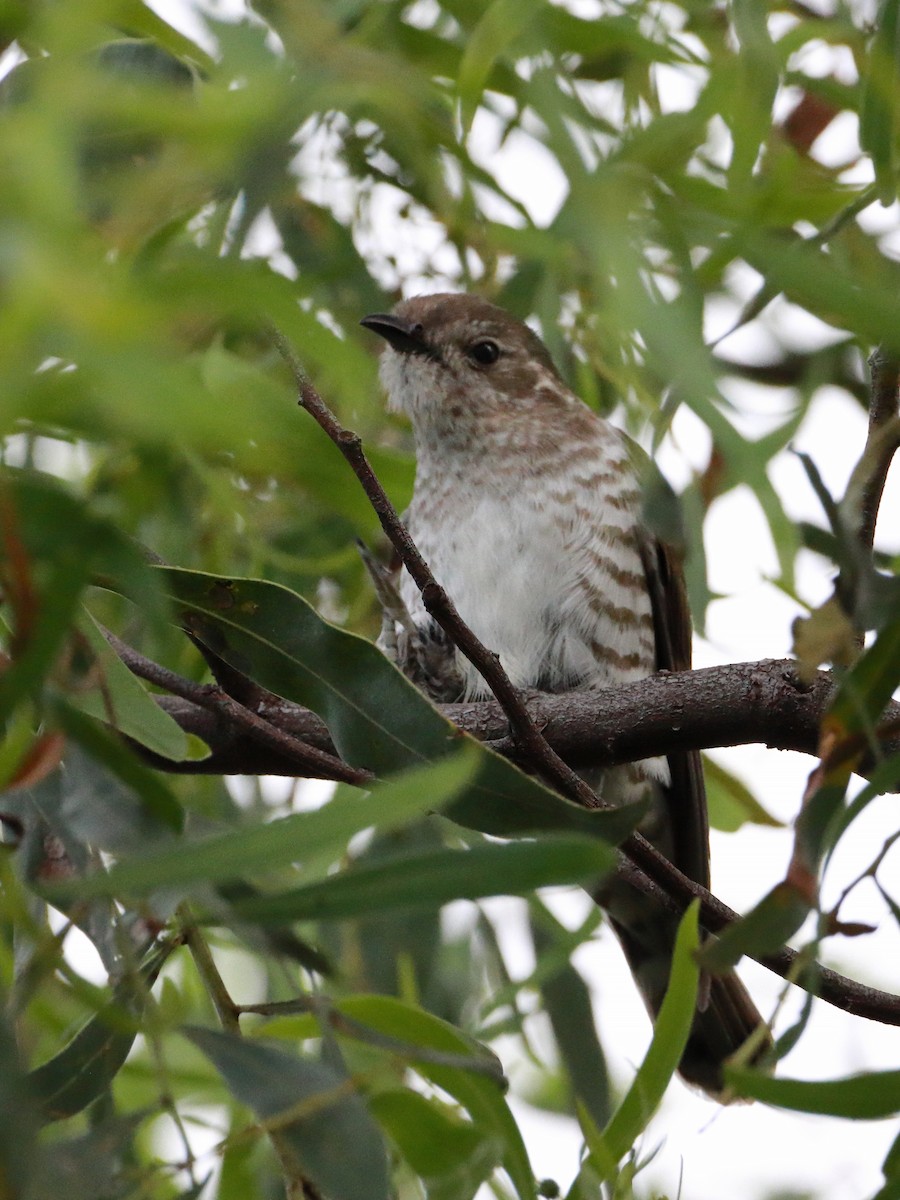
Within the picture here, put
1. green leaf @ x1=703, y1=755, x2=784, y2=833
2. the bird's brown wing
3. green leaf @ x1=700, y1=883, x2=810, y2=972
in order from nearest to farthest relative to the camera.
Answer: green leaf @ x1=700, y1=883, x2=810, y2=972 < green leaf @ x1=703, y1=755, x2=784, y2=833 < the bird's brown wing

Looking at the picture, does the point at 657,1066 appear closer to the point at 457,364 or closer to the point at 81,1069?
the point at 81,1069

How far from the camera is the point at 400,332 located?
3406 millimetres

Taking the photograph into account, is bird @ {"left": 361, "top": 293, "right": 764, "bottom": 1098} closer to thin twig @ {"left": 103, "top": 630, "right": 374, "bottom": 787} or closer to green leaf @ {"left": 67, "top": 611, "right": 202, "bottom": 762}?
thin twig @ {"left": 103, "top": 630, "right": 374, "bottom": 787}

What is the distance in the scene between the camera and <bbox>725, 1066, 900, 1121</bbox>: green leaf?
4.31ft

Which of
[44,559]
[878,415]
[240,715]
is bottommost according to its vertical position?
[44,559]

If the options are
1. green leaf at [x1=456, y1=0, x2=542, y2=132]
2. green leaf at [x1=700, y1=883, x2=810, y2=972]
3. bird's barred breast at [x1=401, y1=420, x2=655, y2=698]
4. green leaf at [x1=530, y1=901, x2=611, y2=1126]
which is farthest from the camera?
bird's barred breast at [x1=401, y1=420, x2=655, y2=698]

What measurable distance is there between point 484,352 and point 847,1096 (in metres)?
2.69

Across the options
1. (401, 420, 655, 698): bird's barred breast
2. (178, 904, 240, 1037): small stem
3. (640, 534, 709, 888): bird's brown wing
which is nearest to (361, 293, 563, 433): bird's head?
(401, 420, 655, 698): bird's barred breast

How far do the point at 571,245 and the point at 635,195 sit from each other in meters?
0.49

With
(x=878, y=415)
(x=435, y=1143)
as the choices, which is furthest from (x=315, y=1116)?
(x=878, y=415)

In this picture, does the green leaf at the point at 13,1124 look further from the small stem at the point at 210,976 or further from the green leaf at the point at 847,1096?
the green leaf at the point at 847,1096

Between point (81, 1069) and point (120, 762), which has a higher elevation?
point (120, 762)

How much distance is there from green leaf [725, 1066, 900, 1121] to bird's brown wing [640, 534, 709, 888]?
1.71 metres

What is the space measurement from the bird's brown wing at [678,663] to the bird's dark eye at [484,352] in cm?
69
